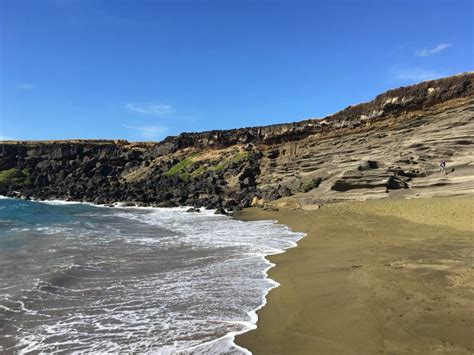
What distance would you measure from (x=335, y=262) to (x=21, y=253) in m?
12.2

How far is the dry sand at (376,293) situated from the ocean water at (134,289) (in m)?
0.76

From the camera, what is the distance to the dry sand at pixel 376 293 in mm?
6551

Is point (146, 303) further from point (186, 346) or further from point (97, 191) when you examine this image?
→ point (97, 191)

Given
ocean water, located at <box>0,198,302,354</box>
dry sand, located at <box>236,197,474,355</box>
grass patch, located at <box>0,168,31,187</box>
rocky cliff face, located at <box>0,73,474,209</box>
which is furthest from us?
grass patch, located at <box>0,168,31,187</box>

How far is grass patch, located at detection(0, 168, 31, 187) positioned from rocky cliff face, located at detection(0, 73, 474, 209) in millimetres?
215

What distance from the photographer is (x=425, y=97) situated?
35.4 metres

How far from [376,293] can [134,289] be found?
6114mm

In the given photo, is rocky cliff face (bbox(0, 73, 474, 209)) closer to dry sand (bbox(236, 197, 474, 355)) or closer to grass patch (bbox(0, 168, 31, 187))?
grass patch (bbox(0, 168, 31, 187))

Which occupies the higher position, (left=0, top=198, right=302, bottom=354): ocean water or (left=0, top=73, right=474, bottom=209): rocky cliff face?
(left=0, top=73, right=474, bottom=209): rocky cliff face

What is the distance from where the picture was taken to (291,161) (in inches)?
1635

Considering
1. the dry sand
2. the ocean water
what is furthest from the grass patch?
the dry sand

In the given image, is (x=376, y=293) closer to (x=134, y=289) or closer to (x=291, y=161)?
(x=134, y=289)

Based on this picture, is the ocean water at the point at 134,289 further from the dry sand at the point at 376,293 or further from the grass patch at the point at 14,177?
the grass patch at the point at 14,177

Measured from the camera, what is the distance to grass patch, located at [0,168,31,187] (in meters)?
67.4
